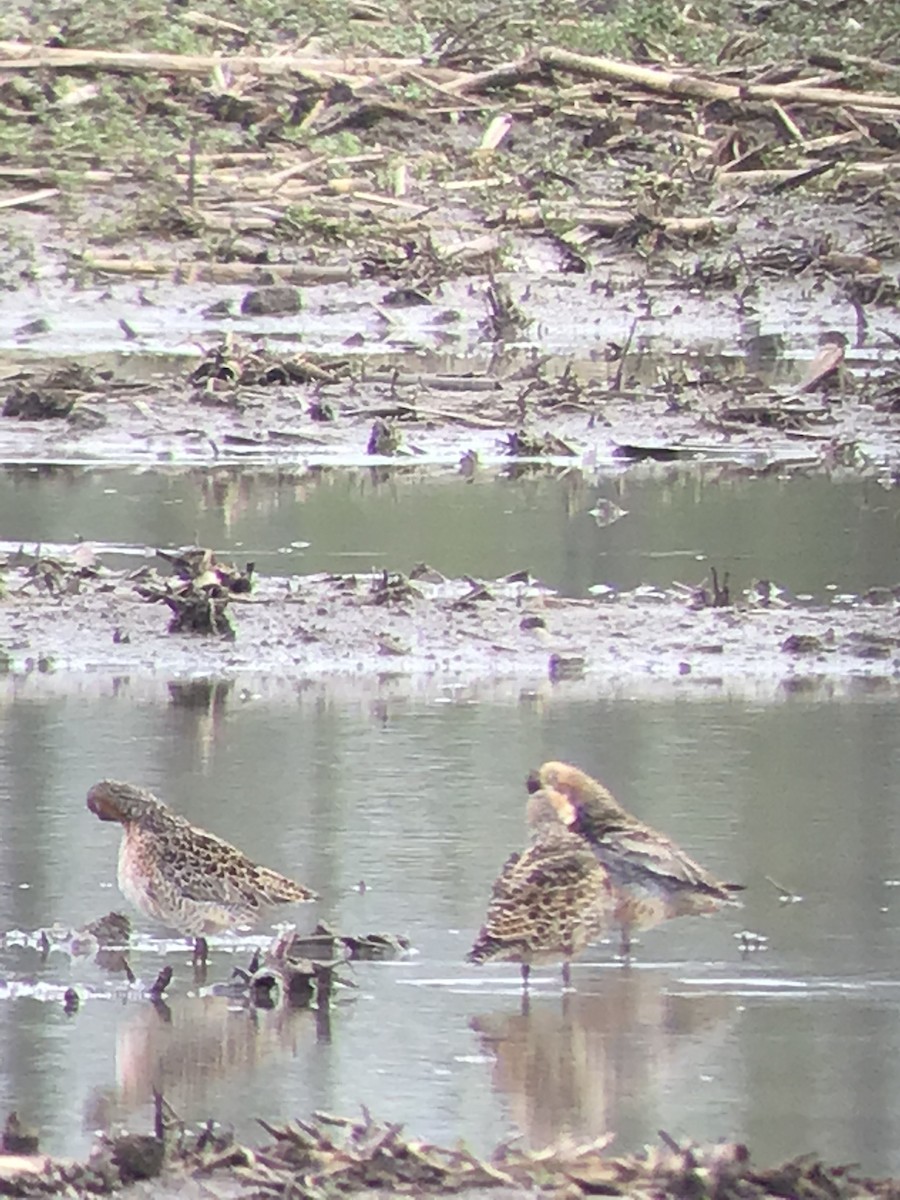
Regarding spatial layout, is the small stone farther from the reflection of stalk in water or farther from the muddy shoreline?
the reflection of stalk in water

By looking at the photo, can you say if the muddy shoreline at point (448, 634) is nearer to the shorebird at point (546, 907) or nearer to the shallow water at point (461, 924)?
the shallow water at point (461, 924)

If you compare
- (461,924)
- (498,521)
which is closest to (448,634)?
(498,521)

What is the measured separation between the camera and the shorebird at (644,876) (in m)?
7.04

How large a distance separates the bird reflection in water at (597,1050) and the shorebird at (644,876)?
23 centimetres

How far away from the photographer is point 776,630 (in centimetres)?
1020

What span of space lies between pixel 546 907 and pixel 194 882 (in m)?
0.70

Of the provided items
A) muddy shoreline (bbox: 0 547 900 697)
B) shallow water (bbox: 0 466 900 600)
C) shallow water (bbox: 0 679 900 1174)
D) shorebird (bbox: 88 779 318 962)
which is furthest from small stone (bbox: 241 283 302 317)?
shorebird (bbox: 88 779 318 962)

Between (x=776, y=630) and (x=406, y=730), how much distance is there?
5.41 feet

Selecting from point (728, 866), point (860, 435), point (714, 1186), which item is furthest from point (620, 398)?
point (714, 1186)

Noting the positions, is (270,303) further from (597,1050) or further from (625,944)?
(597,1050)

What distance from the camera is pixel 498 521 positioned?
480 inches

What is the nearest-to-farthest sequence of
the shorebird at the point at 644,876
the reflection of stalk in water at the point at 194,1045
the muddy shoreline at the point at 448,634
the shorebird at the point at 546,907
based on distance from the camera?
the reflection of stalk in water at the point at 194,1045 → the shorebird at the point at 546,907 → the shorebird at the point at 644,876 → the muddy shoreline at the point at 448,634

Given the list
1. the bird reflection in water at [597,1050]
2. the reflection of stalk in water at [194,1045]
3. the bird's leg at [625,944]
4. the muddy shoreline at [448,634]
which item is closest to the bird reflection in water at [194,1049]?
the reflection of stalk in water at [194,1045]

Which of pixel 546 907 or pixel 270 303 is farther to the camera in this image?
pixel 270 303
